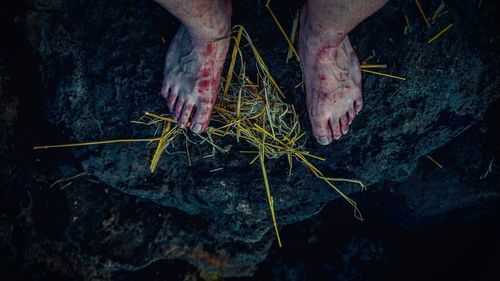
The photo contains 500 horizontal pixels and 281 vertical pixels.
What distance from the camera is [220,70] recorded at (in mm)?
1805

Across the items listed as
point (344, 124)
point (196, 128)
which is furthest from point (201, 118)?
point (344, 124)

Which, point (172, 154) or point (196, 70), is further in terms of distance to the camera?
point (172, 154)

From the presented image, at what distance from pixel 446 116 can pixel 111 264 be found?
2427 millimetres

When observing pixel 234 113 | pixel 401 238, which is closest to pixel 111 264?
pixel 234 113

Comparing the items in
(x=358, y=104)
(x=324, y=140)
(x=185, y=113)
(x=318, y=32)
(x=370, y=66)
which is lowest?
(x=324, y=140)

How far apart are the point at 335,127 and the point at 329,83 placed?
0.26m

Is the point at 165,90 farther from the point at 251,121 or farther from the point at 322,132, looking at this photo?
the point at 322,132

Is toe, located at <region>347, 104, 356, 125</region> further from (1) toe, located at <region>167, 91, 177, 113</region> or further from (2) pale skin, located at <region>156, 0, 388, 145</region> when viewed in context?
(1) toe, located at <region>167, 91, 177, 113</region>

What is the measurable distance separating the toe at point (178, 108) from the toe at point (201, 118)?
9cm

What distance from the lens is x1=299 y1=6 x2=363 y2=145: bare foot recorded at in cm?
166

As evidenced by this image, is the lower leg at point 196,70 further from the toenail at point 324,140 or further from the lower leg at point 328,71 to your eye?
the toenail at point 324,140

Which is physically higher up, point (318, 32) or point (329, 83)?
point (318, 32)

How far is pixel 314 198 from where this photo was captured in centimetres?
209

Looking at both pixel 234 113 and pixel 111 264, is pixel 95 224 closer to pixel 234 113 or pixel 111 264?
pixel 111 264
